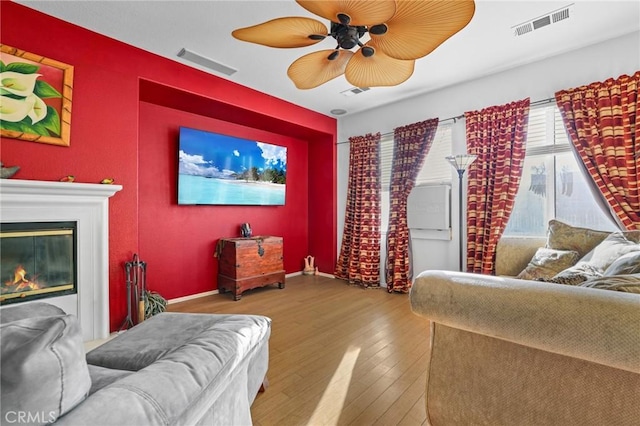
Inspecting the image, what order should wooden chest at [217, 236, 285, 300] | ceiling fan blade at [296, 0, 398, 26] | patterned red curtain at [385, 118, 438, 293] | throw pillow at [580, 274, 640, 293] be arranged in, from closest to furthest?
throw pillow at [580, 274, 640, 293] → ceiling fan blade at [296, 0, 398, 26] → wooden chest at [217, 236, 285, 300] → patterned red curtain at [385, 118, 438, 293]

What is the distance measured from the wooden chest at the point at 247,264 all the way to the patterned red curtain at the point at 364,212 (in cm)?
115

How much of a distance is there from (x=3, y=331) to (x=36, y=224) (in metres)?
2.28

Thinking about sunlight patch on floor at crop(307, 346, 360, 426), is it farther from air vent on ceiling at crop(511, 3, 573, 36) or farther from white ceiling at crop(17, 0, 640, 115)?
air vent on ceiling at crop(511, 3, 573, 36)

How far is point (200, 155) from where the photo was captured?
3750 mm

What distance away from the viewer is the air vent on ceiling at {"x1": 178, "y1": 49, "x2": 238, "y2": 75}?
2.92m

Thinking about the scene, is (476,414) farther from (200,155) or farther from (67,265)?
(200,155)

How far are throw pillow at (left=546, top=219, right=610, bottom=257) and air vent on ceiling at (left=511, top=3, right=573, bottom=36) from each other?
1.72 meters

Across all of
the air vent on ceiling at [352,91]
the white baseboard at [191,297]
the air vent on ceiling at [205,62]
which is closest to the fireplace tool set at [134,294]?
the white baseboard at [191,297]

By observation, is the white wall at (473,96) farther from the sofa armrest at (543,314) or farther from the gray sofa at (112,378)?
the gray sofa at (112,378)

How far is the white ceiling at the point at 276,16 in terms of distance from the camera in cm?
229

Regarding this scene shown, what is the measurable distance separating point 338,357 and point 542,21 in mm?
3168

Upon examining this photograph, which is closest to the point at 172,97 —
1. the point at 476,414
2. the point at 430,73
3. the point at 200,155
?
the point at 200,155

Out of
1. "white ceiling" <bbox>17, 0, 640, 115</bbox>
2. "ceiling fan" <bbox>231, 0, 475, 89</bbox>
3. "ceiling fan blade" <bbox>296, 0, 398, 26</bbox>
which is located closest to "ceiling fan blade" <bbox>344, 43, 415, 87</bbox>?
"ceiling fan" <bbox>231, 0, 475, 89</bbox>

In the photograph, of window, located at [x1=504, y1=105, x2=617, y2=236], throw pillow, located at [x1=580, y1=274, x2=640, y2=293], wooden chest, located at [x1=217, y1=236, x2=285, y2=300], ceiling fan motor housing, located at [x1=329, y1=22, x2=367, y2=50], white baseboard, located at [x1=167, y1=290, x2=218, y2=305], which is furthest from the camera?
wooden chest, located at [x1=217, y1=236, x2=285, y2=300]
